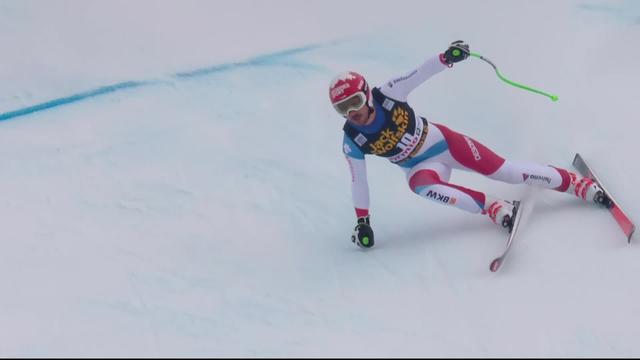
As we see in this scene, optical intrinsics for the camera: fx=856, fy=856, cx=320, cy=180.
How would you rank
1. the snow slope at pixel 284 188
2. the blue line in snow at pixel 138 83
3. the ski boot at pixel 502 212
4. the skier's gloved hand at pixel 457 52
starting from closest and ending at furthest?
1. the snow slope at pixel 284 188
2. the skier's gloved hand at pixel 457 52
3. the ski boot at pixel 502 212
4. the blue line in snow at pixel 138 83

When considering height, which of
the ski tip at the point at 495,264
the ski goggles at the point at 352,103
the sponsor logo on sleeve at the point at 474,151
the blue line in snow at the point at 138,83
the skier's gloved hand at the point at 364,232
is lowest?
the blue line in snow at the point at 138,83

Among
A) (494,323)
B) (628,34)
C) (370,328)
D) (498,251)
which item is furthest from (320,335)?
(628,34)

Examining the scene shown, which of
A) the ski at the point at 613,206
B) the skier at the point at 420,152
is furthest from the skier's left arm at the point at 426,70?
the ski at the point at 613,206

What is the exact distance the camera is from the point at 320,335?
87.5 inches

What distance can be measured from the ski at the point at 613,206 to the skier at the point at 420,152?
0.03 metres

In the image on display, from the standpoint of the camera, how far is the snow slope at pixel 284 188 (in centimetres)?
226

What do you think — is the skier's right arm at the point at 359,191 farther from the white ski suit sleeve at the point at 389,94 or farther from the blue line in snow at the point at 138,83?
the blue line in snow at the point at 138,83

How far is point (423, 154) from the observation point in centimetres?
252

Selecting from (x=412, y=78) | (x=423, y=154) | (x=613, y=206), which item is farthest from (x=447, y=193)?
(x=613, y=206)

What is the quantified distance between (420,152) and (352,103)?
303mm

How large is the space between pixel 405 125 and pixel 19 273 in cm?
128

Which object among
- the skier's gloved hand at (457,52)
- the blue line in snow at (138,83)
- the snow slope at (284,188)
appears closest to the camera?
the snow slope at (284,188)

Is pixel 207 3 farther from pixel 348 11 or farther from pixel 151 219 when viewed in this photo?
pixel 151 219

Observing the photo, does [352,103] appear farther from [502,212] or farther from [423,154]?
[502,212]
